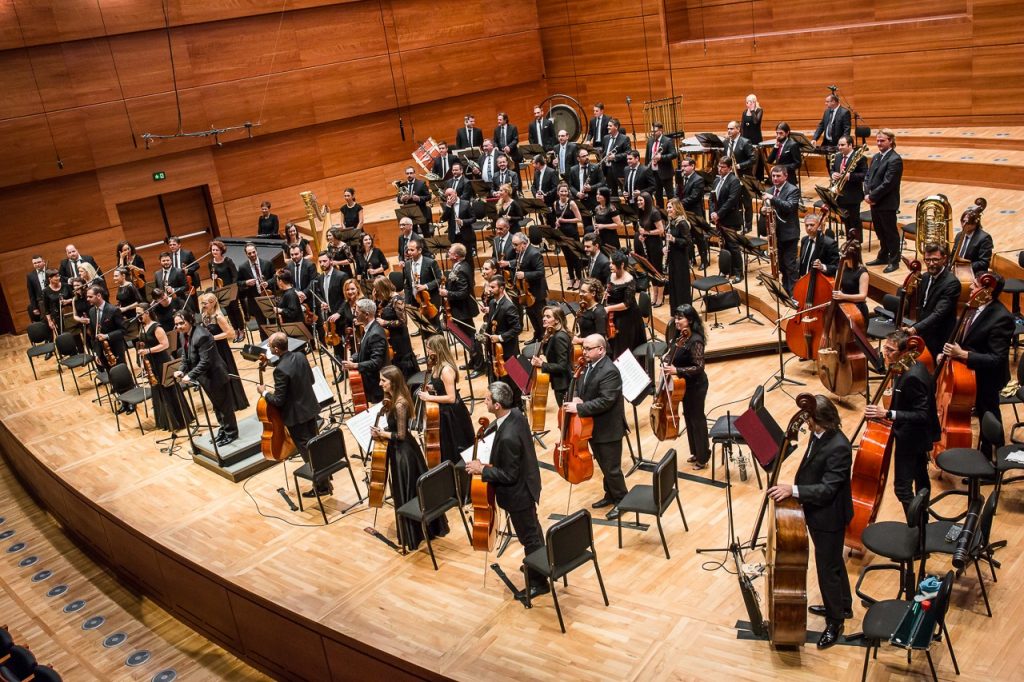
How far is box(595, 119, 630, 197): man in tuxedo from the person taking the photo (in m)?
13.3

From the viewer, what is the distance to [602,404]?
6648mm

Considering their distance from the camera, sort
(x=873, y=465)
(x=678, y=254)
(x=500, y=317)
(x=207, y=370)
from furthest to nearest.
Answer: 1. (x=678, y=254)
2. (x=207, y=370)
3. (x=500, y=317)
4. (x=873, y=465)

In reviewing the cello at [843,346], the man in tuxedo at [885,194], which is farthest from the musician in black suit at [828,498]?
the man in tuxedo at [885,194]

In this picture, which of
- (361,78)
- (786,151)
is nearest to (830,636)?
(786,151)

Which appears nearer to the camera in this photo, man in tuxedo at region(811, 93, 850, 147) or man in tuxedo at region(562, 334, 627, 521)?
man in tuxedo at region(562, 334, 627, 521)

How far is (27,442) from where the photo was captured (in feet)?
35.0

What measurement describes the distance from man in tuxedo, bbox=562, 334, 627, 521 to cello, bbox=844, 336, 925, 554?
5.75 ft

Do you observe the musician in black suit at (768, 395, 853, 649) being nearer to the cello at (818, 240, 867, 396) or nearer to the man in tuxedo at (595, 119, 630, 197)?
the cello at (818, 240, 867, 396)

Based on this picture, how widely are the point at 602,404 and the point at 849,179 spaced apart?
17.0 ft

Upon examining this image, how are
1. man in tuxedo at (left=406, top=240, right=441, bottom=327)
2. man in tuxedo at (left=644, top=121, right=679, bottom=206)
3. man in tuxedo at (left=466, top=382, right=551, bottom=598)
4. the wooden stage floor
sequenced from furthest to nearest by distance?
man in tuxedo at (left=644, top=121, right=679, bottom=206) < man in tuxedo at (left=406, top=240, right=441, bottom=327) < man in tuxedo at (left=466, top=382, right=551, bottom=598) < the wooden stage floor

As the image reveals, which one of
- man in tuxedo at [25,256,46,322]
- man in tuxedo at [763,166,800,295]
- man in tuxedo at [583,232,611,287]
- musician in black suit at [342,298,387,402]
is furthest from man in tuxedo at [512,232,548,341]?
man in tuxedo at [25,256,46,322]

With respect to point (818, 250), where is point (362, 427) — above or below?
below

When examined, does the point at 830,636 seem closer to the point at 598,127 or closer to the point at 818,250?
the point at 818,250

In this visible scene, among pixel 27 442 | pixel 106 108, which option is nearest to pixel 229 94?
pixel 106 108
